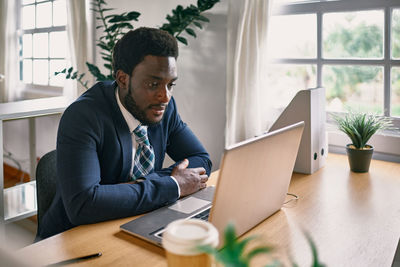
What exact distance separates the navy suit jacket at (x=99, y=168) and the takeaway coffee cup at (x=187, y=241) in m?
0.62

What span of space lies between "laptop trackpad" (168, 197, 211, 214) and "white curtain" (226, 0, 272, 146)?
107 cm

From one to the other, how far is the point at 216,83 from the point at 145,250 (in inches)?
70.2

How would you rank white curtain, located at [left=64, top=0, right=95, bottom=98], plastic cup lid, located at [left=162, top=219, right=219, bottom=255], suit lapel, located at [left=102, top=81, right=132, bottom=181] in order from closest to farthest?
plastic cup lid, located at [left=162, top=219, right=219, bottom=255]
suit lapel, located at [left=102, top=81, right=132, bottom=181]
white curtain, located at [left=64, top=0, right=95, bottom=98]

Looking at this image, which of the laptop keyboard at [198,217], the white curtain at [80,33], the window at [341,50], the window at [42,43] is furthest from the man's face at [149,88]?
the window at [42,43]

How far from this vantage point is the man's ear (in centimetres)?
146

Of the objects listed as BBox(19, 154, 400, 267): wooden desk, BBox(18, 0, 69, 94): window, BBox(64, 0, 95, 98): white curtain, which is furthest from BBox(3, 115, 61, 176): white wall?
BBox(19, 154, 400, 267): wooden desk

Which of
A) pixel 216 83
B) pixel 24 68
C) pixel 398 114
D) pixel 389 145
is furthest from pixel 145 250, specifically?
pixel 24 68

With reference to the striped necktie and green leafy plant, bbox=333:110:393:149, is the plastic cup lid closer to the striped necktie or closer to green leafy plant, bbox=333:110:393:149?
the striped necktie

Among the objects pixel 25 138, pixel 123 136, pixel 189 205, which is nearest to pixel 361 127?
pixel 189 205

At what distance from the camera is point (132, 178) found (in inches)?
58.6

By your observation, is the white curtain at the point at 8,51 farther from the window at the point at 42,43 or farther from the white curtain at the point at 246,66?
the white curtain at the point at 246,66

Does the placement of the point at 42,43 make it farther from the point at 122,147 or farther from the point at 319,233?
the point at 319,233

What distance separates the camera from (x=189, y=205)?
4.05 ft

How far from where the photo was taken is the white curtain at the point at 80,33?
3.39 meters
